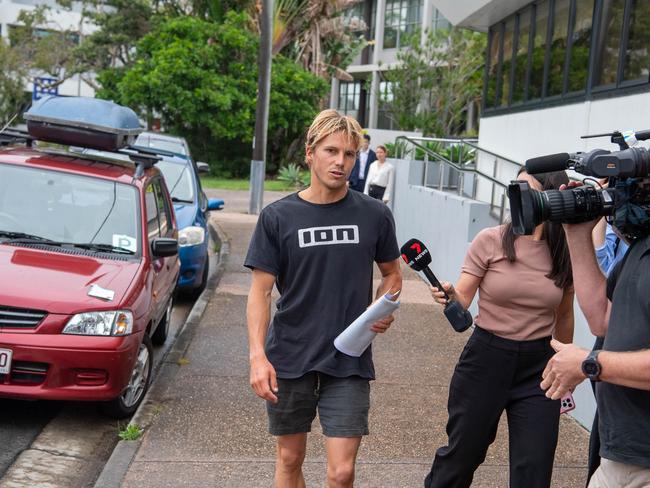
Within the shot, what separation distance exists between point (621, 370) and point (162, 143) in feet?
38.0

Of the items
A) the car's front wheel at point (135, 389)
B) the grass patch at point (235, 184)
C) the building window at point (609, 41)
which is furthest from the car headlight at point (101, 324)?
the grass patch at point (235, 184)

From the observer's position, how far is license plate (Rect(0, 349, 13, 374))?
18.4 feet

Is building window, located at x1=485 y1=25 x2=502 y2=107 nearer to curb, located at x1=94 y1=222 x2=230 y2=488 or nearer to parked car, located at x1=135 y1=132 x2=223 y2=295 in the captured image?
parked car, located at x1=135 y1=132 x2=223 y2=295

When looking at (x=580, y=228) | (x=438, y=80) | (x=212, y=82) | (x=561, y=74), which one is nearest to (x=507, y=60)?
(x=561, y=74)

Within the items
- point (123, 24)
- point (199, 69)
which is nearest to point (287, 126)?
point (199, 69)

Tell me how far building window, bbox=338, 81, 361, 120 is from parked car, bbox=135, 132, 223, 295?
39.6 metres

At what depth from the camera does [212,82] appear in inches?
1330

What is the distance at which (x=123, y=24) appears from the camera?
130ft

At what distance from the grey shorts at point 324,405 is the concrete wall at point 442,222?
2902mm

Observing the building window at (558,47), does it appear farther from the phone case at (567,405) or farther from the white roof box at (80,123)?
the phone case at (567,405)

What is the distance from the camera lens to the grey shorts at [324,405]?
12.8ft

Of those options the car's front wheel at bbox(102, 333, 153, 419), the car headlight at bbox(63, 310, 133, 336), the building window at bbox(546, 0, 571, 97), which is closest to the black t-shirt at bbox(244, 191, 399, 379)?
the car headlight at bbox(63, 310, 133, 336)

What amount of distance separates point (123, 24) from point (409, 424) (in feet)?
118

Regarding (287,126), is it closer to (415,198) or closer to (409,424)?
(415,198)
